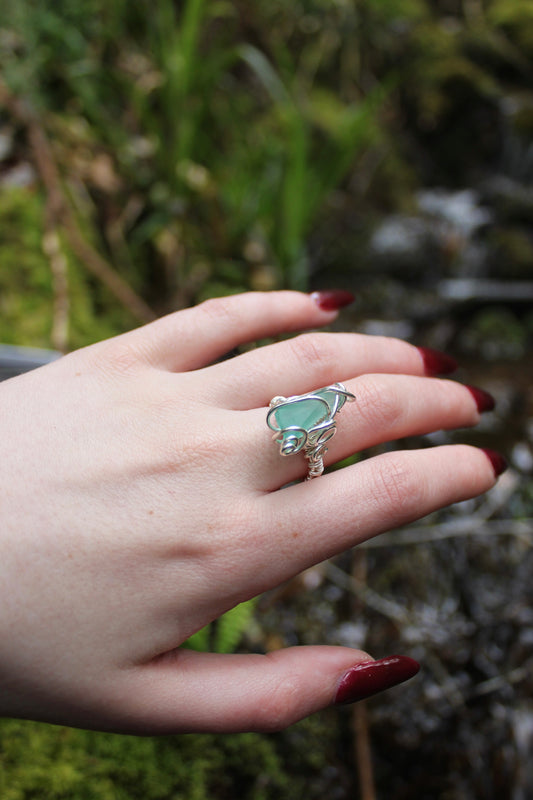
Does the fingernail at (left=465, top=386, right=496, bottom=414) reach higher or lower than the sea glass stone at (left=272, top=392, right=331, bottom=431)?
lower

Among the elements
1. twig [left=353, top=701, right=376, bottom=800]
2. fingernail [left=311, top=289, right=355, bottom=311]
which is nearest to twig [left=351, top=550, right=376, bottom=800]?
twig [left=353, top=701, right=376, bottom=800]

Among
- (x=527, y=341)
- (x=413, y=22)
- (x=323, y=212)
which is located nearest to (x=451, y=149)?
(x=413, y=22)

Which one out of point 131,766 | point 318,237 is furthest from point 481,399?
point 318,237

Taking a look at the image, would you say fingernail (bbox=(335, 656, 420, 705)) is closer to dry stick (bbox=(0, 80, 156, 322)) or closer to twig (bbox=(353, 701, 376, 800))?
twig (bbox=(353, 701, 376, 800))

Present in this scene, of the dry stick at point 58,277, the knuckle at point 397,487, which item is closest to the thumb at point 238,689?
the knuckle at point 397,487

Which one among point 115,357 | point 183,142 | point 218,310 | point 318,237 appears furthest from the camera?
point 318,237

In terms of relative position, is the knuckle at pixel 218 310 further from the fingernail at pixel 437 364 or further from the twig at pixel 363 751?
the twig at pixel 363 751

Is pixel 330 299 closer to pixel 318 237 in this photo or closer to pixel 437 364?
pixel 437 364
